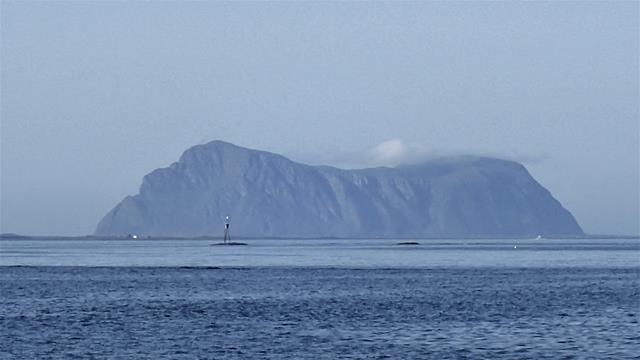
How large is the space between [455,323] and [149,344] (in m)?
19.2

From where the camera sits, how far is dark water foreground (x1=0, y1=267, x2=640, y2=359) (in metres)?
56.7

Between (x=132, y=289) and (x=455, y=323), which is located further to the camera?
(x=132, y=289)

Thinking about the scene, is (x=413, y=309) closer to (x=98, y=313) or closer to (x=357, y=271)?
(x=98, y=313)

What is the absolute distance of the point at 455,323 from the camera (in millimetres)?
70625

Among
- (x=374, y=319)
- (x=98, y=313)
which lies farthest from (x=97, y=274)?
(x=374, y=319)

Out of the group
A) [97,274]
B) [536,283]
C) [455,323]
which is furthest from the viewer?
[97,274]

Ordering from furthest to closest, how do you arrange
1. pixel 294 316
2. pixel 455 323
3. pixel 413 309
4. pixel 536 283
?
pixel 536 283 < pixel 413 309 < pixel 294 316 < pixel 455 323

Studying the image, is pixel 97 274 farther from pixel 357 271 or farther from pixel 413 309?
pixel 413 309

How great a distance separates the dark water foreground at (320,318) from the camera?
56719mm

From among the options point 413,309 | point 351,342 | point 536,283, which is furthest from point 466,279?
point 351,342

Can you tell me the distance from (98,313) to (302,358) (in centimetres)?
2964

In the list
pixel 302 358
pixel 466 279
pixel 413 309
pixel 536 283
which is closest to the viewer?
pixel 302 358

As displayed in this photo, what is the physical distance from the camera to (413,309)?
274ft

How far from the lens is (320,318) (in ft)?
245
